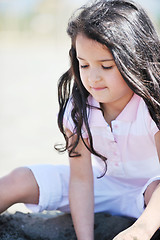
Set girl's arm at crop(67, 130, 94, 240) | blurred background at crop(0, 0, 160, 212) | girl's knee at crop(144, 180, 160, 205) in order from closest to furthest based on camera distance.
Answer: girl's knee at crop(144, 180, 160, 205) < girl's arm at crop(67, 130, 94, 240) < blurred background at crop(0, 0, 160, 212)

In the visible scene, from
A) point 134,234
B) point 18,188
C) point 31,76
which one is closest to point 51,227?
point 18,188

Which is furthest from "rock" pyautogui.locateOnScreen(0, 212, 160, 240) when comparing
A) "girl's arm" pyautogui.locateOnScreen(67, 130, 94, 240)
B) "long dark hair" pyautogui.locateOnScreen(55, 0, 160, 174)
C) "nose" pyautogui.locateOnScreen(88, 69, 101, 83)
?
"nose" pyautogui.locateOnScreen(88, 69, 101, 83)

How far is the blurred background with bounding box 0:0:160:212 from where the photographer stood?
3769 mm

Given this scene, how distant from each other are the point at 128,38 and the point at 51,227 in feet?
3.69

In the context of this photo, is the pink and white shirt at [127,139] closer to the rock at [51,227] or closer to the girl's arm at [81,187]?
the girl's arm at [81,187]

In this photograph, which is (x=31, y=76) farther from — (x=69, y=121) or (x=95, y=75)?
(x=95, y=75)

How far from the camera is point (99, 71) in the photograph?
1.91 metres

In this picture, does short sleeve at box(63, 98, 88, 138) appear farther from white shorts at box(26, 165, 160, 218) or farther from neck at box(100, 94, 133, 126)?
white shorts at box(26, 165, 160, 218)

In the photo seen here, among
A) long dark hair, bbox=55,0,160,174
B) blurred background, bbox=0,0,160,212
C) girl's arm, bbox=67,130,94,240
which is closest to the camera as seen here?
long dark hair, bbox=55,0,160,174

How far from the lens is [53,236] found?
234 cm

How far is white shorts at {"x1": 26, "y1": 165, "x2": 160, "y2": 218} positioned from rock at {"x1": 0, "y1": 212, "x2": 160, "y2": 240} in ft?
0.19

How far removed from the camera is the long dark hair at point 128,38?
6.14ft

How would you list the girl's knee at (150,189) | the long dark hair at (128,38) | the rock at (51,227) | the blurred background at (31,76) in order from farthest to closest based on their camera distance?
the blurred background at (31,76) → the rock at (51,227) → the girl's knee at (150,189) → the long dark hair at (128,38)

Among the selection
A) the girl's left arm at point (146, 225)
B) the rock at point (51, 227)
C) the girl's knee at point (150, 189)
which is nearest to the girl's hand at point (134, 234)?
the girl's left arm at point (146, 225)
